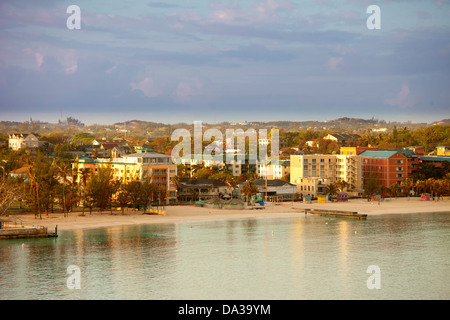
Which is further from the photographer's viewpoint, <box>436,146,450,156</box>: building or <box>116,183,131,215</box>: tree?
<box>436,146,450,156</box>: building

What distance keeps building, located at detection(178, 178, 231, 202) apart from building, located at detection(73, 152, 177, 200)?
211cm

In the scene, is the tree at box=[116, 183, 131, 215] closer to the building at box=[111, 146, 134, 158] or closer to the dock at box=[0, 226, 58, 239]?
the dock at box=[0, 226, 58, 239]

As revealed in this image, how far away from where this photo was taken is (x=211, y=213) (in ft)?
208

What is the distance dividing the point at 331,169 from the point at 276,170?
30.9 feet

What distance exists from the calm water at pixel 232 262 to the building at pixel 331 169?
26.0 metres

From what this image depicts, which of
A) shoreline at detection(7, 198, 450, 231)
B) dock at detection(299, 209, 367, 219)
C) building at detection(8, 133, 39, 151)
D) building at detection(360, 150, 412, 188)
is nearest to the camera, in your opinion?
shoreline at detection(7, 198, 450, 231)

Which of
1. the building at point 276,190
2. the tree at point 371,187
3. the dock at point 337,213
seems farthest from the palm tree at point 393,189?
the dock at point 337,213

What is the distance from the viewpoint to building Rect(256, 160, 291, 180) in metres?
88.6

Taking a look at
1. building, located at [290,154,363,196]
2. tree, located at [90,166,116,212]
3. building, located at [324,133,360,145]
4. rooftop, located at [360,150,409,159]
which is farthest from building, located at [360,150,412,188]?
building, located at [324,133,360,145]

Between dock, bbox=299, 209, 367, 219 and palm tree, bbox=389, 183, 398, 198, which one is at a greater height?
palm tree, bbox=389, 183, 398, 198

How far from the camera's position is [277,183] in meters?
77.3

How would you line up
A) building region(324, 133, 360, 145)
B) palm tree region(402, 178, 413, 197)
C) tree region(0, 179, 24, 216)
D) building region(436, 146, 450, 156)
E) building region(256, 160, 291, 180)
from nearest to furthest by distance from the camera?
tree region(0, 179, 24, 216), palm tree region(402, 178, 413, 197), building region(256, 160, 291, 180), building region(436, 146, 450, 156), building region(324, 133, 360, 145)
